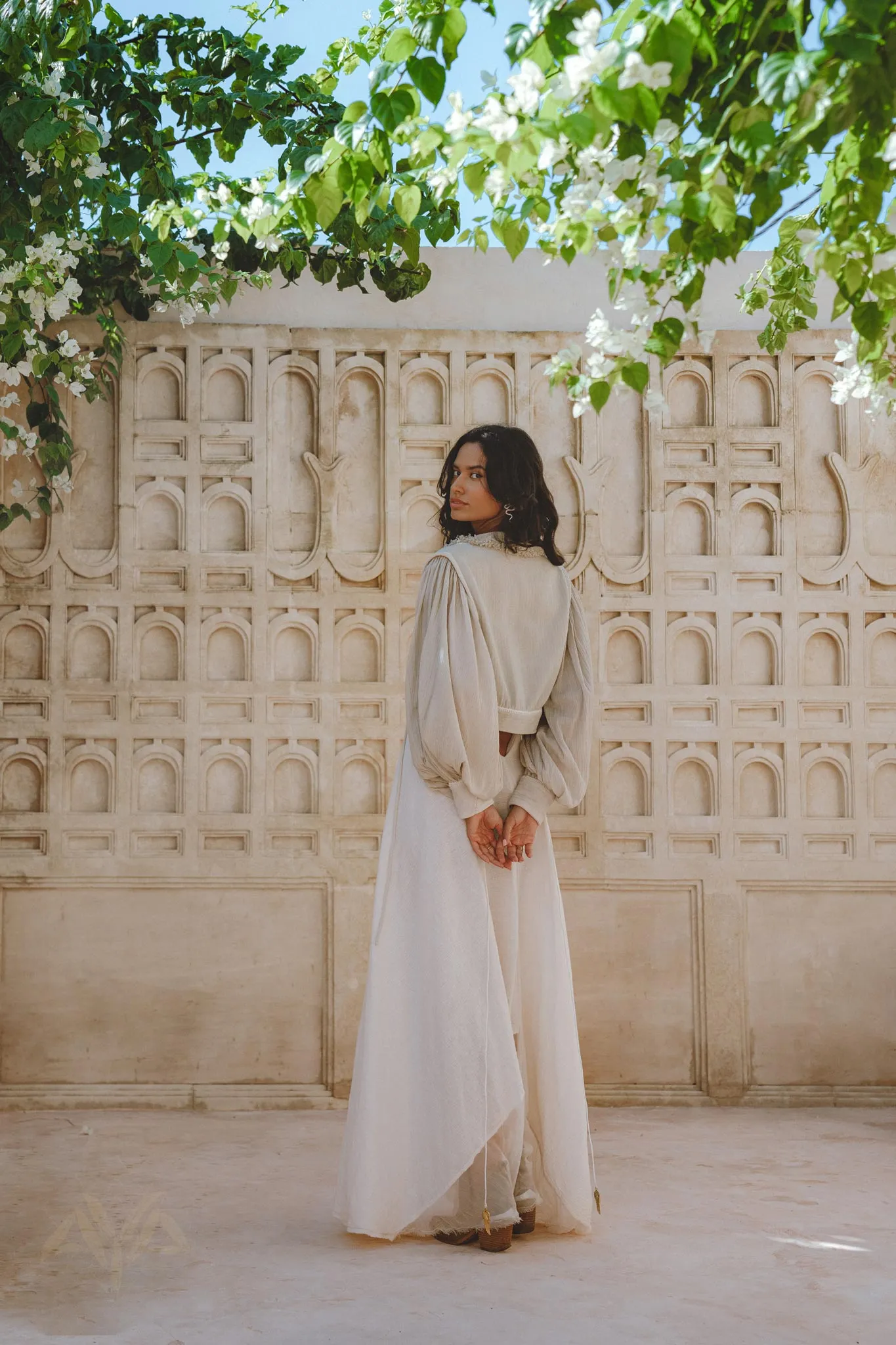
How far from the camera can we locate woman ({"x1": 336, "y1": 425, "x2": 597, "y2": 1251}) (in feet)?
9.18

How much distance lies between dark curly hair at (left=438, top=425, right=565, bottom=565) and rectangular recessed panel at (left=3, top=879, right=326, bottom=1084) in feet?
5.96

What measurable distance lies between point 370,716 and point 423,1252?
2.02 meters

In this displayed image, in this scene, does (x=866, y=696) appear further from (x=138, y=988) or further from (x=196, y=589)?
(x=138, y=988)

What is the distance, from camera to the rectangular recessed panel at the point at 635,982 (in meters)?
4.32

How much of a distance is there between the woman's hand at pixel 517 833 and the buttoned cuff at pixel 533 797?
0.01 meters

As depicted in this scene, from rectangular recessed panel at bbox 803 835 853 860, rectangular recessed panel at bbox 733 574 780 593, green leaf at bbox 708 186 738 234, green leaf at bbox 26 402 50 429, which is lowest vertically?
rectangular recessed panel at bbox 803 835 853 860

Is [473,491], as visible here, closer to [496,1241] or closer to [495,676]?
[495,676]

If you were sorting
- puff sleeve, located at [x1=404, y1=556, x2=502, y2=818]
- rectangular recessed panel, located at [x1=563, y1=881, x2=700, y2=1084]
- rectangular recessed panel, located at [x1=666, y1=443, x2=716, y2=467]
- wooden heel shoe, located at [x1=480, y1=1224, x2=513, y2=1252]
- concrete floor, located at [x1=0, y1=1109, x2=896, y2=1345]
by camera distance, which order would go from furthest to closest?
1. rectangular recessed panel, located at [x1=666, y1=443, x2=716, y2=467]
2. rectangular recessed panel, located at [x1=563, y1=881, x2=700, y2=1084]
3. puff sleeve, located at [x1=404, y1=556, x2=502, y2=818]
4. wooden heel shoe, located at [x1=480, y1=1224, x2=513, y2=1252]
5. concrete floor, located at [x1=0, y1=1109, x2=896, y2=1345]

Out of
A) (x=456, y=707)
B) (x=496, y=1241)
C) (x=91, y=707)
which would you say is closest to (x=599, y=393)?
(x=456, y=707)

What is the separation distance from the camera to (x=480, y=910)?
9.41ft

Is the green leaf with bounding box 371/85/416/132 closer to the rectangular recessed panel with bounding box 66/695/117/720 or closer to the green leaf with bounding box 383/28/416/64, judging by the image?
the green leaf with bounding box 383/28/416/64

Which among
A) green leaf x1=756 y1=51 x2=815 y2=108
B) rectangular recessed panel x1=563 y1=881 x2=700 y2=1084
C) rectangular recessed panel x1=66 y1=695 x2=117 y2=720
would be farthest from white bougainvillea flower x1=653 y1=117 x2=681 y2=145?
rectangular recessed panel x1=66 y1=695 x2=117 y2=720

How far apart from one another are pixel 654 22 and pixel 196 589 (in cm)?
319

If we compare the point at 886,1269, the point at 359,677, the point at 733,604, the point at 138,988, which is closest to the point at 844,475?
the point at 733,604
